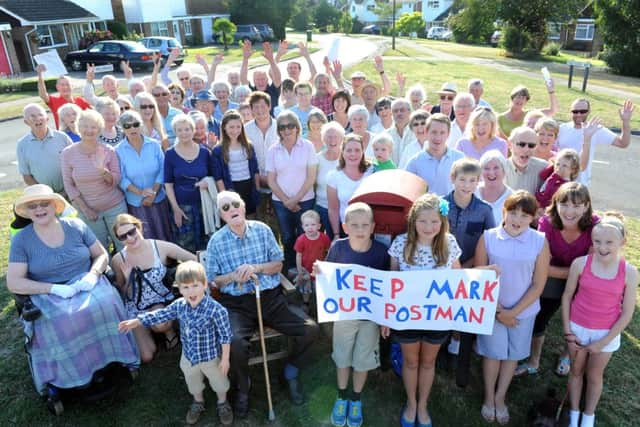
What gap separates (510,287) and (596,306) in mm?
648

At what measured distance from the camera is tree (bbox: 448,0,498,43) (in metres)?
42.6

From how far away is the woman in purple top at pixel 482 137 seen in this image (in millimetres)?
5004

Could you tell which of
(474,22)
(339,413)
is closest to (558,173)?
(339,413)

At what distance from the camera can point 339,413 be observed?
12.9 ft

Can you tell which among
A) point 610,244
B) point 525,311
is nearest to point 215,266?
point 525,311

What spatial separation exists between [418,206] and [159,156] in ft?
11.7

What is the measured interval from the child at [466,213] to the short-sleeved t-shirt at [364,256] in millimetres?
706

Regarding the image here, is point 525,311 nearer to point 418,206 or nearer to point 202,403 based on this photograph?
point 418,206

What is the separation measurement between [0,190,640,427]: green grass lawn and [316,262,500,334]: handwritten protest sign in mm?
968

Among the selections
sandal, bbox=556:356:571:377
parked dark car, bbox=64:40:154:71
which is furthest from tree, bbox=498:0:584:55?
sandal, bbox=556:356:571:377

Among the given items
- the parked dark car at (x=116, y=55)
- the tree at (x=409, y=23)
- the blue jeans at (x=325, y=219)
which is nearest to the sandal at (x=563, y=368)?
the blue jeans at (x=325, y=219)

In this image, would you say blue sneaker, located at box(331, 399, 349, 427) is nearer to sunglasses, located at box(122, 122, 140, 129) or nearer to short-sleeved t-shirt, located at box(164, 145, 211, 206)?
short-sleeved t-shirt, located at box(164, 145, 211, 206)

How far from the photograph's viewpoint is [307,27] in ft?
208

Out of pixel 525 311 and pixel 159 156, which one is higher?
pixel 159 156
